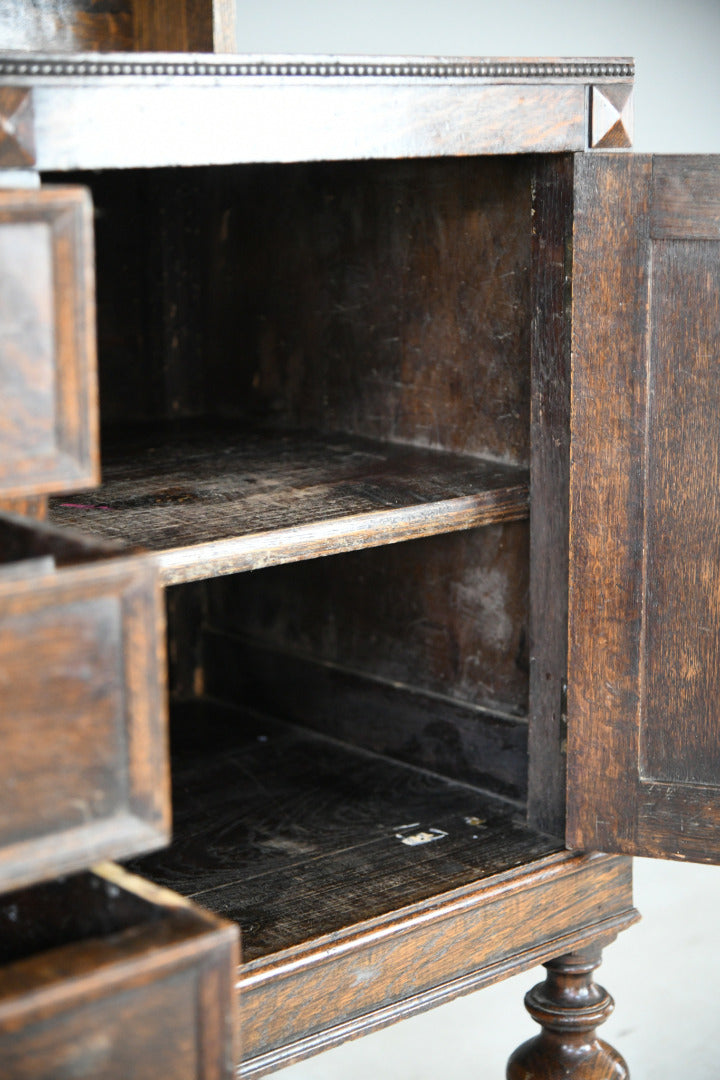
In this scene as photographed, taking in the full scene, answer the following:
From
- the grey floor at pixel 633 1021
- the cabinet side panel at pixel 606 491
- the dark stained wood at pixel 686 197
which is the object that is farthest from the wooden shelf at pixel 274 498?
the grey floor at pixel 633 1021

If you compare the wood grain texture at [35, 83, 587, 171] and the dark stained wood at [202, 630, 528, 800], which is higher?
the wood grain texture at [35, 83, 587, 171]

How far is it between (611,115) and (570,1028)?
105 cm

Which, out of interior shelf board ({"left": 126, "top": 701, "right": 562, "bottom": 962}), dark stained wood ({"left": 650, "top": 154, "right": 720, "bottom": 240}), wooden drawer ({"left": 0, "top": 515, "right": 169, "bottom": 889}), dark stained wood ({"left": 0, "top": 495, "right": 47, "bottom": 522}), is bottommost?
interior shelf board ({"left": 126, "top": 701, "right": 562, "bottom": 962})

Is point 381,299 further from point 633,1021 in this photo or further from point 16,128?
point 633,1021

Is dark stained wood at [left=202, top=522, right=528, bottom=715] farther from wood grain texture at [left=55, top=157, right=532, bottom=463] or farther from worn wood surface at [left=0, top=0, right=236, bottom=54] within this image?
worn wood surface at [left=0, top=0, right=236, bottom=54]

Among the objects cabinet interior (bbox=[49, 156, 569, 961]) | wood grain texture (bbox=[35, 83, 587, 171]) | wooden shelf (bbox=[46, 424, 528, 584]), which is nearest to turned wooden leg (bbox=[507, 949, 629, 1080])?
cabinet interior (bbox=[49, 156, 569, 961])

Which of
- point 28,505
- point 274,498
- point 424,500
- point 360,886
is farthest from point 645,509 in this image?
point 28,505

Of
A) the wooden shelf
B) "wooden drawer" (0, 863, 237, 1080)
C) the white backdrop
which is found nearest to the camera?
"wooden drawer" (0, 863, 237, 1080)

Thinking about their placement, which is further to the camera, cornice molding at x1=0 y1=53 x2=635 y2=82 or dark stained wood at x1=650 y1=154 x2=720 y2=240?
dark stained wood at x1=650 y1=154 x2=720 y2=240

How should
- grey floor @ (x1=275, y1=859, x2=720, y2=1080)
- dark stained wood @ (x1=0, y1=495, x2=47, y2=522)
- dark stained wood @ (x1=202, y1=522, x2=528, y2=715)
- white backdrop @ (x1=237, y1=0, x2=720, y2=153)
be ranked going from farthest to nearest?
1. grey floor @ (x1=275, y1=859, x2=720, y2=1080)
2. white backdrop @ (x1=237, y1=0, x2=720, y2=153)
3. dark stained wood @ (x1=202, y1=522, x2=528, y2=715)
4. dark stained wood @ (x1=0, y1=495, x2=47, y2=522)

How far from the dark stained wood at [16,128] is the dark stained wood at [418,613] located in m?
0.79

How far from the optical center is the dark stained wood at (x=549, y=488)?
1.45 meters

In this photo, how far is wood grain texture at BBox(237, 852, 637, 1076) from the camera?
50.5 inches

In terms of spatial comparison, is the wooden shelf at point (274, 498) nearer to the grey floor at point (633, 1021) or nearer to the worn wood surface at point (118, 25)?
the worn wood surface at point (118, 25)
